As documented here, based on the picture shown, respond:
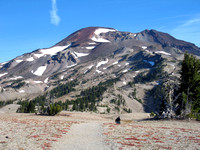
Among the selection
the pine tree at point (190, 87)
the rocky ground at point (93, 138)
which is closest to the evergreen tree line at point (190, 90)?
the pine tree at point (190, 87)

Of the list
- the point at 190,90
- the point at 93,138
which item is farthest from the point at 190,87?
the point at 93,138

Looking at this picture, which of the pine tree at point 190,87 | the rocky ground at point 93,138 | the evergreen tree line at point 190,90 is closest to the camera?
the rocky ground at point 93,138

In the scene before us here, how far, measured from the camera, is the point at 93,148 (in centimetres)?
1628

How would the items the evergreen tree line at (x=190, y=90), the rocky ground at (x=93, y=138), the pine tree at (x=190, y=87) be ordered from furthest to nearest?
the pine tree at (x=190, y=87) < the evergreen tree line at (x=190, y=90) < the rocky ground at (x=93, y=138)

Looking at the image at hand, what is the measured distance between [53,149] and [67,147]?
1.53m

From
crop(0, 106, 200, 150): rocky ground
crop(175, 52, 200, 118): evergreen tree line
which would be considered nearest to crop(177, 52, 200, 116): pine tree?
crop(175, 52, 200, 118): evergreen tree line

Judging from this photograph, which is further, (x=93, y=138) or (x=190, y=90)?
(x=190, y=90)

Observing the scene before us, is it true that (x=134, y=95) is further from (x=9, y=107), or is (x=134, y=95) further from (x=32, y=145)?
(x=32, y=145)

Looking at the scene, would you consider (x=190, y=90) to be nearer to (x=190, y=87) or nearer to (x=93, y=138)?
(x=190, y=87)

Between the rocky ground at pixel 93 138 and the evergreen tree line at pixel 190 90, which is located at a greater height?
the evergreen tree line at pixel 190 90

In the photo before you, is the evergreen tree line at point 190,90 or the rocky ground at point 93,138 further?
the evergreen tree line at point 190,90

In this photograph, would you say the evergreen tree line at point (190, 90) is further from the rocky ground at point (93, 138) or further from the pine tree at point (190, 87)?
the rocky ground at point (93, 138)

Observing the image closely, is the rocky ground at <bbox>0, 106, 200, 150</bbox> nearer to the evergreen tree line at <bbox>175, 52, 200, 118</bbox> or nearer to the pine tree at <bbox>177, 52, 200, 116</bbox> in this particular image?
the evergreen tree line at <bbox>175, 52, 200, 118</bbox>

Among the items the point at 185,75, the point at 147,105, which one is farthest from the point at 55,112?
the point at 147,105
